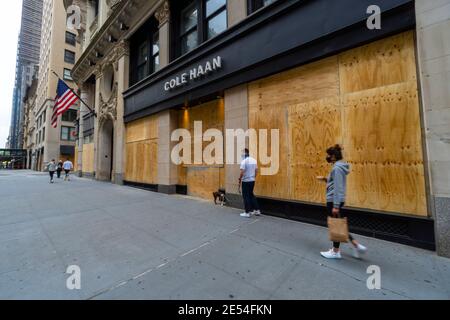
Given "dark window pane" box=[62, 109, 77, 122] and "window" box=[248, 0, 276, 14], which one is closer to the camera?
"window" box=[248, 0, 276, 14]

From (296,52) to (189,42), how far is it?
20.4 ft

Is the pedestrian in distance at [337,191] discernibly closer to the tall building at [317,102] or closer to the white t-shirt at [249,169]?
the tall building at [317,102]

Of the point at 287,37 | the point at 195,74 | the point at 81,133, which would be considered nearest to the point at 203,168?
the point at 195,74

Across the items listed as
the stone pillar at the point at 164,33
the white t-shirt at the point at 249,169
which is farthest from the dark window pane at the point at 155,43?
the white t-shirt at the point at 249,169

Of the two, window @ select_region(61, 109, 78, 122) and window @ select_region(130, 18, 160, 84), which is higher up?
window @ select_region(61, 109, 78, 122)

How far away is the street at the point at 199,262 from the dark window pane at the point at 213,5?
27.4 ft

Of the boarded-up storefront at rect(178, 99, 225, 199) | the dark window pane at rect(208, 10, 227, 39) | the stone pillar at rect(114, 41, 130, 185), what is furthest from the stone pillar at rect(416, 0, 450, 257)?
the stone pillar at rect(114, 41, 130, 185)

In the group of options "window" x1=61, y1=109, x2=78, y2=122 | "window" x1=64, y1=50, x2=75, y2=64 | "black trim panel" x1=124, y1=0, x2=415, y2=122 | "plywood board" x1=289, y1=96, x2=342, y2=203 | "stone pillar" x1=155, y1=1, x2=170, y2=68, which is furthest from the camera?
"window" x1=64, y1=50, x2=75, y2=64

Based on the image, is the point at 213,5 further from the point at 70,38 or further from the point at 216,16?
the point at 70,38

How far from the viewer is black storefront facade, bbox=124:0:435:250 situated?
421cm

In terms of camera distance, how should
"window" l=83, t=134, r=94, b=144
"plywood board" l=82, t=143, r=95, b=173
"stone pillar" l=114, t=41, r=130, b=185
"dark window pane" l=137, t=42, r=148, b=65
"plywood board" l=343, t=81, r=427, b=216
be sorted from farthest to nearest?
"window" l=83, t=134, r=94, b=144, "plywood board" l=82, t=143, r=95, b=173, "stone pillar" l=114, t=41, r=130, b=185, "dark window pane" l=137, t=42, r=148, b=65, "plywood board" l=343, t=81, r=427, b=216

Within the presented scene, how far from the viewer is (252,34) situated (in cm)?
678

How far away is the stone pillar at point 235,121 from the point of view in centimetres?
703

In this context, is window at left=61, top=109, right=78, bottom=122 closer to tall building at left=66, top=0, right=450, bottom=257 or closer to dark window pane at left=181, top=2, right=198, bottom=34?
tall building at left=66, top=0, right=450, bottom=257
